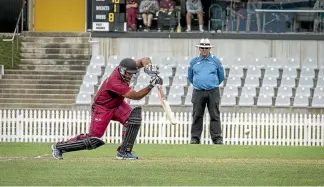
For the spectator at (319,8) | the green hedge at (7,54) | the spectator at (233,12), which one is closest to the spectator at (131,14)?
the spectator at (233,12)

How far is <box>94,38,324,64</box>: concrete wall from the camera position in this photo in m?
38.4

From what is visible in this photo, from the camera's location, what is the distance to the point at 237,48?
38.4 m

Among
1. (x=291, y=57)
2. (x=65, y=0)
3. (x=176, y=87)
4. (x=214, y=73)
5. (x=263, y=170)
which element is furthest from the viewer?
(x=65, y=0)

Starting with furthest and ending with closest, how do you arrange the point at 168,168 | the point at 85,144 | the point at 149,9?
the point at 149,9
the point at 85,144
the point at 168,168

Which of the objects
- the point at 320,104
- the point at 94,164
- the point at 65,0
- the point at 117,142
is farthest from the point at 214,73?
the point at 65,0

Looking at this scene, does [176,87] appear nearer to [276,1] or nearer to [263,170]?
[276,1]

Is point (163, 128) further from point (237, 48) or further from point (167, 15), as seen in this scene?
point (237, 48)

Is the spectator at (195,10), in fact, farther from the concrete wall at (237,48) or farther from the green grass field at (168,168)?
the green grass field at (168,168)

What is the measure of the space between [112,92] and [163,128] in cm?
918

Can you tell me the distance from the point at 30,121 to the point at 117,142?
6.85 ft

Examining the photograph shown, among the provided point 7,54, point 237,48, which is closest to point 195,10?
point 237,48

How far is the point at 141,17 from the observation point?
3853 cm

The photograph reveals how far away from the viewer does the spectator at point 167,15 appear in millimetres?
38125

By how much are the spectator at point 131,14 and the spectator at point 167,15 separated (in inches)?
32.5
